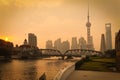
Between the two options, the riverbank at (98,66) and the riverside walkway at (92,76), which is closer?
the riverside walkway at (92,76)

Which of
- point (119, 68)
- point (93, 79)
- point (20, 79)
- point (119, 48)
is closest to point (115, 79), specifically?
point (93, 79)

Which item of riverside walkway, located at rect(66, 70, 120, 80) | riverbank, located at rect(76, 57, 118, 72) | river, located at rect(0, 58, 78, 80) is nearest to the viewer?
riverside walkway, located at rect(66, 70, 120, 80)

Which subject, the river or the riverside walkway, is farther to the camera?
the river

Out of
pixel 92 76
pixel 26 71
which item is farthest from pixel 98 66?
pixel 26 71

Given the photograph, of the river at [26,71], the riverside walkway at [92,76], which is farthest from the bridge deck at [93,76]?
the river at [26,71]

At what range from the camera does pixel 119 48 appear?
50.2 meters

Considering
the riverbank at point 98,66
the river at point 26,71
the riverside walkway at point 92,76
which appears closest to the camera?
the riverside walkway at point 92,76

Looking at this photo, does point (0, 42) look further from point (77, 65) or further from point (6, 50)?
point (77, 65)

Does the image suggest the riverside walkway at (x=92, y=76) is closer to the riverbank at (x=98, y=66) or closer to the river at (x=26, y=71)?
the riverbank at (x=98, y=66)

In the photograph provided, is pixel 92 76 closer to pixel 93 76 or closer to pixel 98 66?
Result: pixel 93 76

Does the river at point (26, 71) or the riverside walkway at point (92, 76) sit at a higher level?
the riverside walkway at point (92, 76)

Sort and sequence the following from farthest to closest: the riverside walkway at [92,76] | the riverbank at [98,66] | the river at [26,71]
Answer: the river at [26,71] → the riverbank at [98,66] → the riverside walkway at [92,76]

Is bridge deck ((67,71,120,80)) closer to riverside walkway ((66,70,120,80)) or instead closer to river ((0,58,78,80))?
riverside walkway ((66,70,120,80))

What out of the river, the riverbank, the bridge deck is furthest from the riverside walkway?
the river
